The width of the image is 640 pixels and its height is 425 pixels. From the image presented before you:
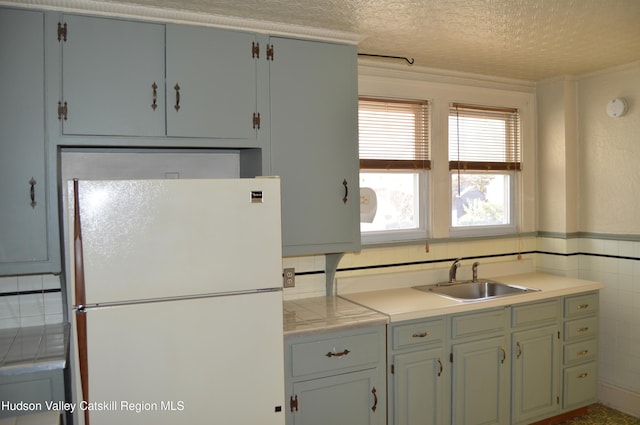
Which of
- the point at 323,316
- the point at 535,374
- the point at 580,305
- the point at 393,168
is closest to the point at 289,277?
the point at 323,316

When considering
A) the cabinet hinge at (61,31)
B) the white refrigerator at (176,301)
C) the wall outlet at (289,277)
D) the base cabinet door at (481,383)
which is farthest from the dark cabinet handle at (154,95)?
the base cabinet door at (481,383)

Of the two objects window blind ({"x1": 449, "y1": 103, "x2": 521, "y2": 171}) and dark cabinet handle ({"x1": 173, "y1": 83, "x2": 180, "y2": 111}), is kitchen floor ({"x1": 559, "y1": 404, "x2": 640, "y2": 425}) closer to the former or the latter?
window blind ({"x1": 449, "y1": 103, "x2": 521, "y2": 171})

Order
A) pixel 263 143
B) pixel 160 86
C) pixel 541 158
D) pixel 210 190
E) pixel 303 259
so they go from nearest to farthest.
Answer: pixel 210 190 → pixel 160 86 → pixel 263 143 → pixel 303 259 → pixel 541 158

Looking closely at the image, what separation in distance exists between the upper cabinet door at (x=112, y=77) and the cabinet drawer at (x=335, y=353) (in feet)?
4.18

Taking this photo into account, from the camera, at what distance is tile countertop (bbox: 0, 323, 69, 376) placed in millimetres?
1970

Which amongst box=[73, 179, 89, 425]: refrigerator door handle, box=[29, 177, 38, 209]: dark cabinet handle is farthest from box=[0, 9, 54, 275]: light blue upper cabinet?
box=[73, 179, 89, 425]: refrigerator door handle

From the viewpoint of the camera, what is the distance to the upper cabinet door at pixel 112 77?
2.28 metres

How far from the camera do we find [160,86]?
2.44 metres

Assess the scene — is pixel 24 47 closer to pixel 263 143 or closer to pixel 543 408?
pixel 263 143

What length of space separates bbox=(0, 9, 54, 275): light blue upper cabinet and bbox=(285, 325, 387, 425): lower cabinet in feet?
4.14

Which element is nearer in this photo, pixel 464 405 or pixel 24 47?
pixel 24 47

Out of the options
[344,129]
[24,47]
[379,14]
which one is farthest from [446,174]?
[24,47]

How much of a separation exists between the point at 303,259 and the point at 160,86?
4.34 ft

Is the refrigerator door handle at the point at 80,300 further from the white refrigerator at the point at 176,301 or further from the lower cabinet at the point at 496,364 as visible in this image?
the lower cabinet at the point at 496,364
